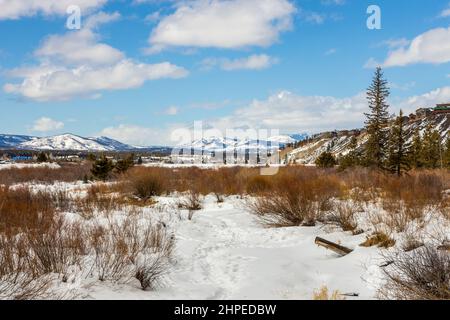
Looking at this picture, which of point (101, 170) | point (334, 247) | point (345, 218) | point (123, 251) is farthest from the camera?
point (101, 170)

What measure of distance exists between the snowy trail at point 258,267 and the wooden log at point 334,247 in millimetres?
160

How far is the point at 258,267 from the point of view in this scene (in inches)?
317

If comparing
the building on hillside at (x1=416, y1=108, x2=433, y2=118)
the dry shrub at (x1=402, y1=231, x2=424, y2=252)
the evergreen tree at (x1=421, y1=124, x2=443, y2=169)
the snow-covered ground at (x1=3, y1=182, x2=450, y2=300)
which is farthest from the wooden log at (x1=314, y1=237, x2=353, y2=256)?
the building on hillside at (x1=416, y1=108, x2=433, y2=118)

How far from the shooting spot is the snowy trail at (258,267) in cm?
634

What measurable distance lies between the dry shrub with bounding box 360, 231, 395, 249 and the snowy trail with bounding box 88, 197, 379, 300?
0.27 m

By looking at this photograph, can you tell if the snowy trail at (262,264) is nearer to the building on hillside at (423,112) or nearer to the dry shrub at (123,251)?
the dry shrub at (123,251)

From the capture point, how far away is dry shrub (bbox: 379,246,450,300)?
16.4 feet

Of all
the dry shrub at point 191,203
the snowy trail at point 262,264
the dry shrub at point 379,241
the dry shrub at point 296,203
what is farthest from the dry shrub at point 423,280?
the dry shrub at point 191,203

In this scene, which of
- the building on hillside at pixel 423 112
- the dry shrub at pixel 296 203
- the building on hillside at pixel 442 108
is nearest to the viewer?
the dry shrub at pixel 296 203

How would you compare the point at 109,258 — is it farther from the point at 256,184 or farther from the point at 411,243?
the point at 256,184

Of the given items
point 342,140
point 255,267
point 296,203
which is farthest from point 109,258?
point 342,140

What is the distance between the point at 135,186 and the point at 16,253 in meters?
14.1

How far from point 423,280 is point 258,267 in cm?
349
